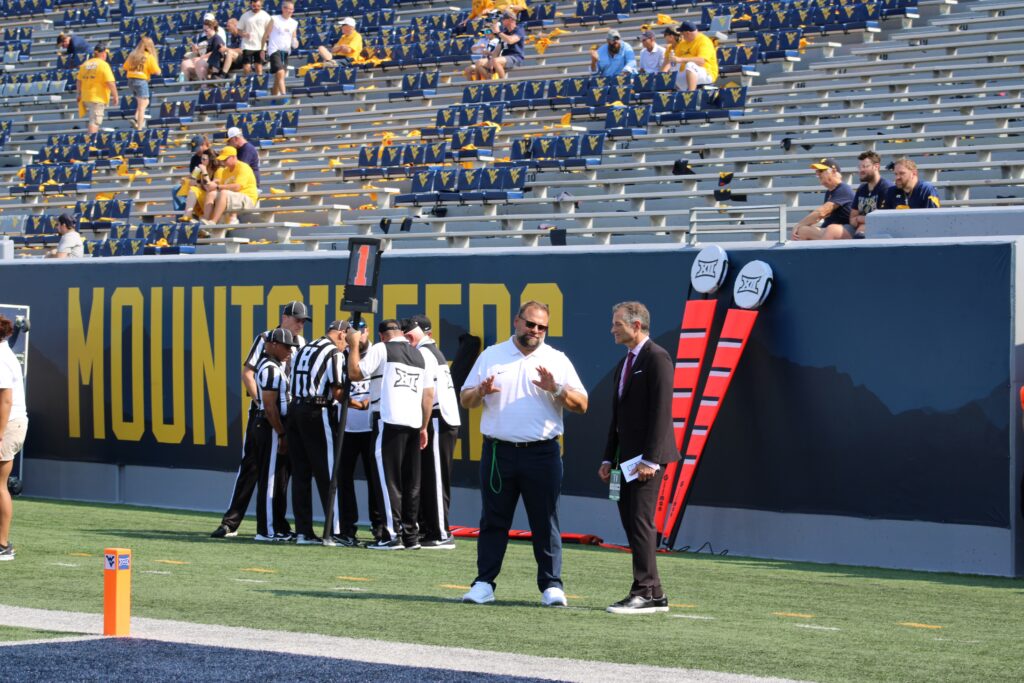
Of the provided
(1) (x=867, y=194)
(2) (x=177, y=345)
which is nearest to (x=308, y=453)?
(2) (x=177, y=345)

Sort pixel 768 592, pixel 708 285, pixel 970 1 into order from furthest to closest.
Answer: pixel 970 1
pixel 708 285
pixel 768 592

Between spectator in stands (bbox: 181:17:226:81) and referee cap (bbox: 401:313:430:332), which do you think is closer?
referee cap (bbox: 401:313:430:332)

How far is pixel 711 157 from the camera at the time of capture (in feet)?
61.2

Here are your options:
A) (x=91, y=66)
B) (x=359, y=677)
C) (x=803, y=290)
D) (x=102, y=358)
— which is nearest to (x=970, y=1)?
(x=803, y=290)

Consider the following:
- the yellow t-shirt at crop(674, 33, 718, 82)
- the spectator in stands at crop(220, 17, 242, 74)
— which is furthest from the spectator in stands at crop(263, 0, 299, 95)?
the yellow t-shirt at crop(674, 33, 718, 82)

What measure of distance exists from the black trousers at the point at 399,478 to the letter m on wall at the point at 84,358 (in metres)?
6.34

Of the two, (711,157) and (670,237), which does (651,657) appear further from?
(711,157)

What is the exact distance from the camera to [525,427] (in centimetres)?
→ 914

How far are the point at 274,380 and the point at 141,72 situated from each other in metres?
16.5

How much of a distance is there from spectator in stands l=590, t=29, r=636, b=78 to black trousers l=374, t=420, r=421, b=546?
32.4ft

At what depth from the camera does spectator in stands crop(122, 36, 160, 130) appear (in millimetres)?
27391

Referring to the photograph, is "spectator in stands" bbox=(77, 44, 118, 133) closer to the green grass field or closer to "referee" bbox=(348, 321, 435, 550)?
the green grass field

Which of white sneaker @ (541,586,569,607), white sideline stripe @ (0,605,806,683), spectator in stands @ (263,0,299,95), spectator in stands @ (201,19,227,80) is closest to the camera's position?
white sideline stripe @ (0,605,806,683)

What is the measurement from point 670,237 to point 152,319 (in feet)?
18.0
